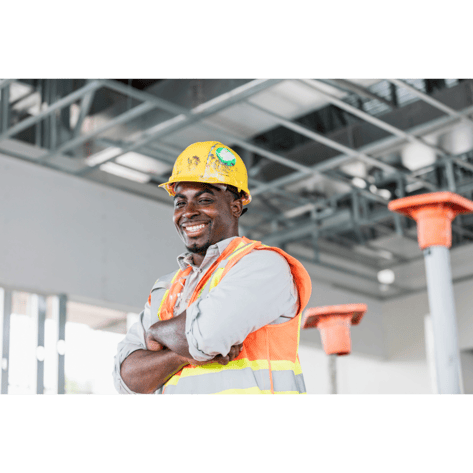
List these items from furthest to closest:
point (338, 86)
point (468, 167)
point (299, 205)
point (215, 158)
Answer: point (299, 205) → point (468, 167) → point (338, 86) → point (215, 158)

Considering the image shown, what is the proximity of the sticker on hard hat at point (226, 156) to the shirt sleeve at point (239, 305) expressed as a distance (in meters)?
0.39

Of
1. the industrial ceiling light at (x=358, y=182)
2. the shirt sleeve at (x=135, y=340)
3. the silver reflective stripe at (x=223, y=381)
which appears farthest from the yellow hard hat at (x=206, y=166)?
the industrial ceiling light at (x=358, y=182)

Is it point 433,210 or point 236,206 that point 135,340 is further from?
point 433,210

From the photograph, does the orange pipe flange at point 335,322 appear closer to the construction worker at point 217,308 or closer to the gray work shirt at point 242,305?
the construction worker at point 217,308

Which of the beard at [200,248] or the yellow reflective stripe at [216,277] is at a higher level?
the beard at [200,248]

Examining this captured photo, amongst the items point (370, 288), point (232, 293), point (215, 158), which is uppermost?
point (370, 288)

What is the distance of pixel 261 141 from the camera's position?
8.68 m

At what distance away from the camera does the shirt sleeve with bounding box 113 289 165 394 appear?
214cm

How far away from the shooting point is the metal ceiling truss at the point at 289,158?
7.36m

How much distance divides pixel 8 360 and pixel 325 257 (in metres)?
6.86

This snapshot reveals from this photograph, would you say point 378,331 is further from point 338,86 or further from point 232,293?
point 232,293

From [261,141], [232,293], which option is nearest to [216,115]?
[261,141]

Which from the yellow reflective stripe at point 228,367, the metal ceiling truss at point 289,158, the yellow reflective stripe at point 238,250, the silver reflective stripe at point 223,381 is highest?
the metal ceiling truss at point 289,158

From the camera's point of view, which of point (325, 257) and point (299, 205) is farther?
point (325, 257)
